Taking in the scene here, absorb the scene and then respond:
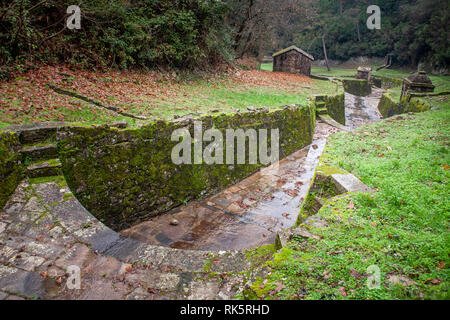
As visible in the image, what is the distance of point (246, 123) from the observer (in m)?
8.02

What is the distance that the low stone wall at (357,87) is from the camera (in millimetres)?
28516

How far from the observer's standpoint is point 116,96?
8312mm

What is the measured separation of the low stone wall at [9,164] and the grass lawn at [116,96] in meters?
1.23

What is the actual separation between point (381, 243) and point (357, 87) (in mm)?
30237

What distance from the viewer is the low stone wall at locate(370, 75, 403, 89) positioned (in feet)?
91.3

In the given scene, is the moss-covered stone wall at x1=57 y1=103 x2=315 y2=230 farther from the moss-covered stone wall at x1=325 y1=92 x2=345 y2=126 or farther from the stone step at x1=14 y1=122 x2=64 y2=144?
the moss-covered stone wall at x1=325 y1=92 x2=345 y2=126

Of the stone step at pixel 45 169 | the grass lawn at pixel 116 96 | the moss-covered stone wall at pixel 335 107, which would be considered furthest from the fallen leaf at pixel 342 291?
the moss-covered stone wall at pixel 335 107

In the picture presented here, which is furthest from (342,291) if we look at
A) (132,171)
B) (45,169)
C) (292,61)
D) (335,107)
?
(292,61)

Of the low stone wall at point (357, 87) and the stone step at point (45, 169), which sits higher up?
the low stone wall at point (357, 87)

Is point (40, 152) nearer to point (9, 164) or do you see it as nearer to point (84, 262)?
point (9, 164)

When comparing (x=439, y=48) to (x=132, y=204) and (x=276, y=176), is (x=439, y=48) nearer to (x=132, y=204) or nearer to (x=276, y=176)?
(x=276, y=176)

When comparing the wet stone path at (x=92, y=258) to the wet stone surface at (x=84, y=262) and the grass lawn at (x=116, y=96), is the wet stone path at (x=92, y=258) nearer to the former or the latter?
the wet stone surface at (x=84, y=262)

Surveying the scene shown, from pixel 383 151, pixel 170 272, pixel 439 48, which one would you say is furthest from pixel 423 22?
pixel 170 272

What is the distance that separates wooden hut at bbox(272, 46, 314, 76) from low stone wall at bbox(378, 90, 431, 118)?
7.63 metres
